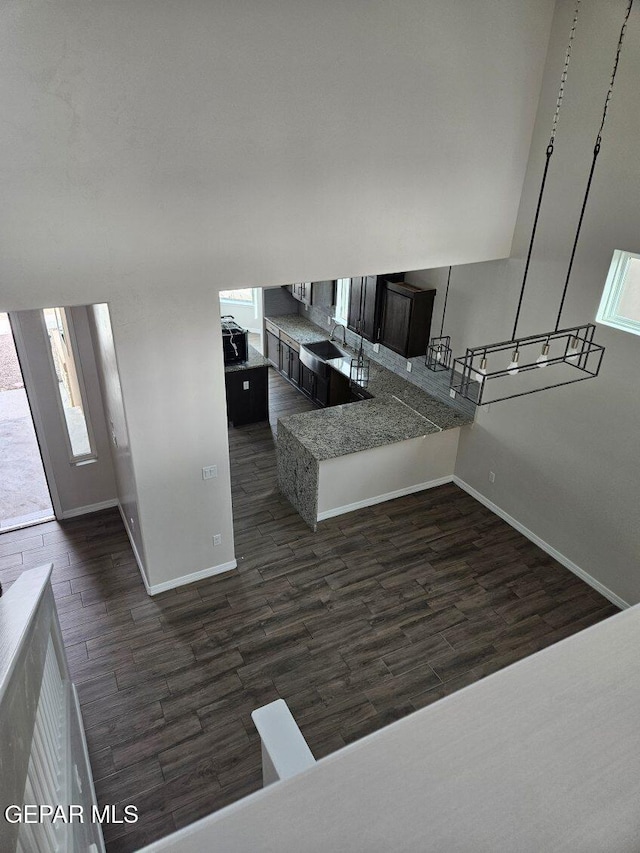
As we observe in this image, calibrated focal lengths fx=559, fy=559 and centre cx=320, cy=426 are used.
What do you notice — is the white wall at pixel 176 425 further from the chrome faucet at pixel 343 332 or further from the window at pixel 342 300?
the chrome faucet at pixel 343 332

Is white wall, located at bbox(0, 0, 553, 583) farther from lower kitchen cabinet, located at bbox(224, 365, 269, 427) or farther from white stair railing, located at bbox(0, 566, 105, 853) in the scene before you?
lower kitchen cabinet, located at bbox(224, 365, 269, 427)

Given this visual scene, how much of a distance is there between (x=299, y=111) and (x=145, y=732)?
4701 mm

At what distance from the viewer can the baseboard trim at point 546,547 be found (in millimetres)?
5336

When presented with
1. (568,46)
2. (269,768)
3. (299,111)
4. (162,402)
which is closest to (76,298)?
(162,402)

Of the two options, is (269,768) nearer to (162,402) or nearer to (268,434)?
(162,402)

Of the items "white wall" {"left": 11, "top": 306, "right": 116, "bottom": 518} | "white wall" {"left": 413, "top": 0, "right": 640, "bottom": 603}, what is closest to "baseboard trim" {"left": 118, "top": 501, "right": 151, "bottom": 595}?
"white wall" {"left": 11, "top": 306, "right": 116, "bottom": 518}

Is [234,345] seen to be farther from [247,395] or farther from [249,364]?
[247,395]

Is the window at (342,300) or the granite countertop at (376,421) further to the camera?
the window at (342,300)

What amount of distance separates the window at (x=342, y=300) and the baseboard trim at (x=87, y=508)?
4043mm

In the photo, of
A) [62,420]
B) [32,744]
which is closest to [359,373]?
[62,420]

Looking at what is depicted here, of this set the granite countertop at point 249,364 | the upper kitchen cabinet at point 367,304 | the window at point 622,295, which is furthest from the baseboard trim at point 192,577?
the window at point 622,295

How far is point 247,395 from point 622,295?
17.0ft

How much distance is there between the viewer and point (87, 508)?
6.57 m

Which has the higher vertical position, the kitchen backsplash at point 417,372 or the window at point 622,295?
the window at point 622,295
